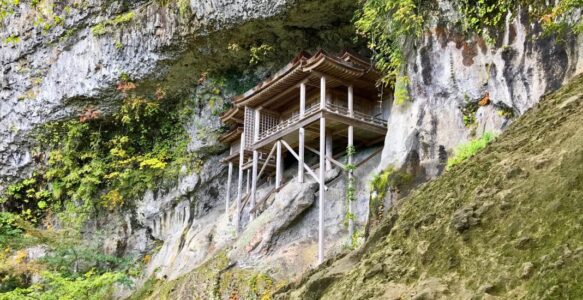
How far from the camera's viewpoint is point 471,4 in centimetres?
1136

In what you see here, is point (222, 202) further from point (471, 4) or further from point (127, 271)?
point (471, 4)

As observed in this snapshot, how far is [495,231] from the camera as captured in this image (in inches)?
138

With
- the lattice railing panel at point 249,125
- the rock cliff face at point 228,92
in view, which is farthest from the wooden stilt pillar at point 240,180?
the rock cliff face at point 228,92

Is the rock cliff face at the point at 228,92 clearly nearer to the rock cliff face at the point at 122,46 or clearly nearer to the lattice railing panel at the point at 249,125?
the rock cliff face at the point at 122,46

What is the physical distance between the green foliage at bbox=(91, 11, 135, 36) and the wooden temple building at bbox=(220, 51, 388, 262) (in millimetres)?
5420

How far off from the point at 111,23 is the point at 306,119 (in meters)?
10.3

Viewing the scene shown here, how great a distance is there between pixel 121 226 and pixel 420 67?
15799 mm

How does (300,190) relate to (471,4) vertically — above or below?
below

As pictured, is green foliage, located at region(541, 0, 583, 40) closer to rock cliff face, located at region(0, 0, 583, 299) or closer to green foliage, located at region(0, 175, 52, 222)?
rock cliff face, located at region(0, 0, 583, 299)

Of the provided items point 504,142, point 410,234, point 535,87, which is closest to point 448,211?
point 410,234

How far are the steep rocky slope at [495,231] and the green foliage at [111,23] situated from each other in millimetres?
19017

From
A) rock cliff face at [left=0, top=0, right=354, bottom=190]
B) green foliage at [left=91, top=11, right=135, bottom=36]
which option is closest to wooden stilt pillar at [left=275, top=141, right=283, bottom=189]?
rock cliff face at [left=0, top=0, right=354, bottom=190]

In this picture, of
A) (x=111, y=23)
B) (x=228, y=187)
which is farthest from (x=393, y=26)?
(x=111, y=23)

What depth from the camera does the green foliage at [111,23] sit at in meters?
21.9
